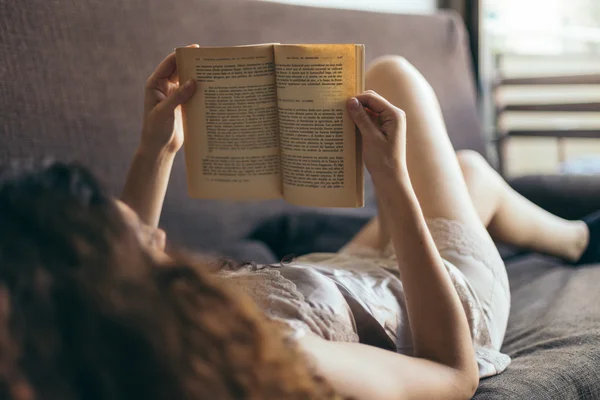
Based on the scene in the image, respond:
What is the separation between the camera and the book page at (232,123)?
42.4 inches

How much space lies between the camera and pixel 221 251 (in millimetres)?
1543

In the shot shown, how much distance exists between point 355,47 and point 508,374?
56 centimetres

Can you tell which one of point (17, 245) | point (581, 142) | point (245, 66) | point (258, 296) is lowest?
point (581, 142)

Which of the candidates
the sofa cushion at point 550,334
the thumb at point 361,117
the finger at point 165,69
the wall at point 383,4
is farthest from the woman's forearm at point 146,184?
the wall at point 383,4

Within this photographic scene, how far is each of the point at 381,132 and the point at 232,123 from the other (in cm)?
25

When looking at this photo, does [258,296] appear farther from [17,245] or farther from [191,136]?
[17,245]

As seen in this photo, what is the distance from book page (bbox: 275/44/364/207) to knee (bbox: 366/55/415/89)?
1.17ft

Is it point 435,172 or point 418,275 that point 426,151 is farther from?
point 418,275

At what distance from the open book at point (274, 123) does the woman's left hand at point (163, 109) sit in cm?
3

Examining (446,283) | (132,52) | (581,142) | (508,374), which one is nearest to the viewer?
(446,283)

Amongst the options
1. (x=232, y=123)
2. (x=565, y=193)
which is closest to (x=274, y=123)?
(x=232, y=123)

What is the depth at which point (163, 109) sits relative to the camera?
114cm

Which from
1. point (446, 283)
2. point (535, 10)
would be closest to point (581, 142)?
point (535, 10)

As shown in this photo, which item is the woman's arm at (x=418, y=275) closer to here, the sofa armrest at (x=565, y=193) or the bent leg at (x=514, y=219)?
the bent leg at (x=514, y=219)
